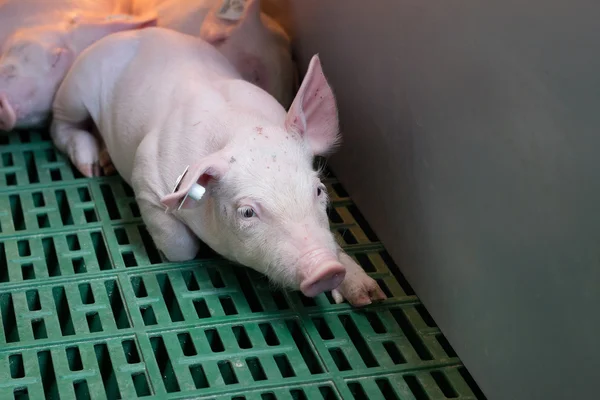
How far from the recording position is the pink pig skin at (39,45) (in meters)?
3.21

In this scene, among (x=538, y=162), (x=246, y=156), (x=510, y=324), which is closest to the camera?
(x=538, y=162)

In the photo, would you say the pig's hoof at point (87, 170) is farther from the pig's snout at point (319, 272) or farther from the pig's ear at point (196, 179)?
the pig's snout at point (319, 272)

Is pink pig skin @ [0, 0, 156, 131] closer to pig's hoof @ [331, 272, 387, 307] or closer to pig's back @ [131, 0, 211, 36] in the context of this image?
pig's back @ [131, 0, 211, 36]

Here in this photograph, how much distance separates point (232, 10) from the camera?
10.8ft

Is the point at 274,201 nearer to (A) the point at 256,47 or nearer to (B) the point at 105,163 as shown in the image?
(B) the point at 105,163

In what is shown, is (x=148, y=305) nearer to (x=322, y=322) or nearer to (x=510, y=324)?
(x=322, y=322)

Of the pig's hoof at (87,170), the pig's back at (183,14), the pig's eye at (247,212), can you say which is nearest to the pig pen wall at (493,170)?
the pig's eye at (247,212)

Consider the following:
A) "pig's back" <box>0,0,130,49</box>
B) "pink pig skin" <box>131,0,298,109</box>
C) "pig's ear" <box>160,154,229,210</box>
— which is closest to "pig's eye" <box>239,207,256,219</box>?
"pig's ear" <box>160,154,229,210</box>

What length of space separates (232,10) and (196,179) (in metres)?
1.17

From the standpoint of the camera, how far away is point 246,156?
242cm

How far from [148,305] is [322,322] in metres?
0.46

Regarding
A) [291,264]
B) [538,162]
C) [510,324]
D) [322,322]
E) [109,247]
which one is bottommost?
[109,247]

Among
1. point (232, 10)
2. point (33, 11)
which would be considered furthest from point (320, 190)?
point (33, 11)

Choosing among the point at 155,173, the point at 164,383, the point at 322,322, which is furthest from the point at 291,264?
the point at 155,173
